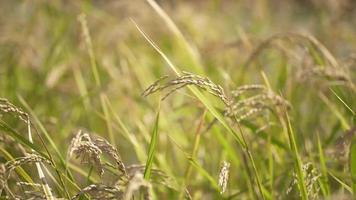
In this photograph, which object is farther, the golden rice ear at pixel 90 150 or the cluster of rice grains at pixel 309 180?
the cluster of rice grains at pixel 309 180

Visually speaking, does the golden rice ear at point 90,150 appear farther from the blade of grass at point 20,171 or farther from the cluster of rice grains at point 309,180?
the cluster of rice grains at point 309,180

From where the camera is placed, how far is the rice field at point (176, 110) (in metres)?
1.29

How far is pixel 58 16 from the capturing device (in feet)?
10.2

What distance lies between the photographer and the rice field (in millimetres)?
1285

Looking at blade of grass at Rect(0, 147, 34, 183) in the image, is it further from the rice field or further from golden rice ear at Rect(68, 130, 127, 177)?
golden rice ear at Rect(68, 130, 127, 177)

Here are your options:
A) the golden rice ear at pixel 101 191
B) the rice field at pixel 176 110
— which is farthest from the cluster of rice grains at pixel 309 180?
the golden rice ear at pixel 101 191

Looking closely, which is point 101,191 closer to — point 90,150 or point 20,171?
point 90,150

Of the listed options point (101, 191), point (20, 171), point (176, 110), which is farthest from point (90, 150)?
point (176, 110)

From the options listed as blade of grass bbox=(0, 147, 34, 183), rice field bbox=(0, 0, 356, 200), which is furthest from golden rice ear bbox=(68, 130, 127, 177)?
blade of grass bbox=(0, 147, 34, 183)

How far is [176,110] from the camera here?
2297 millimetres

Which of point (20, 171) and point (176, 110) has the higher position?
point (176, 110)

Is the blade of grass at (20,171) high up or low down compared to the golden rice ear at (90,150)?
down

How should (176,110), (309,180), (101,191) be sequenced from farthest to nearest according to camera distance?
(176,110), (309,180), (101,191)

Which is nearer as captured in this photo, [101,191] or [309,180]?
[101,191]
